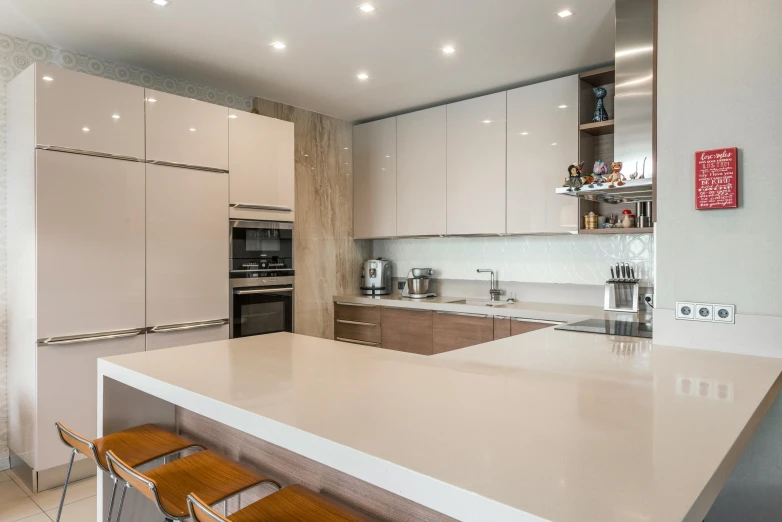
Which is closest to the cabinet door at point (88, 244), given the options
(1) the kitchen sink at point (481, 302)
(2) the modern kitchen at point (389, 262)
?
(2) the modern kitchen at point (389, 262)

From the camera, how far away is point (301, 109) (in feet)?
14.6

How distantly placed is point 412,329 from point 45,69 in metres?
2.86

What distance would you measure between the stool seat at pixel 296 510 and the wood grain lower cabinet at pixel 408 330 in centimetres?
262

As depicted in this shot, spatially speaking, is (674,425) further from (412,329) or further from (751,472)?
(412,329)

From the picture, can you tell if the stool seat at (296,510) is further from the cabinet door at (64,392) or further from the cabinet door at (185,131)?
the cabinet door at (185,131)

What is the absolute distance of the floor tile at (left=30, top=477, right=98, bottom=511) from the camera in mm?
2665

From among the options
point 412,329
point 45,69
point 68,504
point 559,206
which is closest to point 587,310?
point 559,206

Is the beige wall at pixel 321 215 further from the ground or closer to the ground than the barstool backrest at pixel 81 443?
further from the ground

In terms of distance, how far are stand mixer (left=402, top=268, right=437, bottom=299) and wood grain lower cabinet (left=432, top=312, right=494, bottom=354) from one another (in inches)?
20.5

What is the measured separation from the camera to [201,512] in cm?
117

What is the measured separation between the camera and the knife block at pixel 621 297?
11.3ft

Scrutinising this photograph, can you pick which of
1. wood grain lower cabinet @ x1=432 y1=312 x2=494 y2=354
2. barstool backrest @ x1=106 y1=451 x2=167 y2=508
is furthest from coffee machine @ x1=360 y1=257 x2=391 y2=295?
barstool backrest @ x1=106 y1=451 x2=167 y2=508

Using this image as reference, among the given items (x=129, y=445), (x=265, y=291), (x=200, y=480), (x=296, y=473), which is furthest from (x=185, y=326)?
(x=296, y=473)

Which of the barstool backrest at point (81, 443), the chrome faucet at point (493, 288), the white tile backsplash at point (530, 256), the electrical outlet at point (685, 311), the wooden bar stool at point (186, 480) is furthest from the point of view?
the chrome faucet at point (493, 288)
